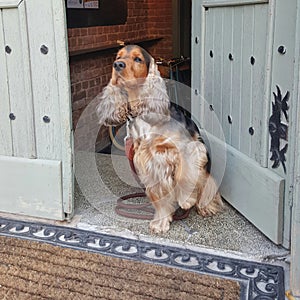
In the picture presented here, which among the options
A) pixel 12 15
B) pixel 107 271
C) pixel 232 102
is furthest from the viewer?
pixel 232 102

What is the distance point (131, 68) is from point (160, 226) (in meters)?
0.78

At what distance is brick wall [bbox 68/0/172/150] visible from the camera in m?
3.79

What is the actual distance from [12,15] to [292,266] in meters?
1.68

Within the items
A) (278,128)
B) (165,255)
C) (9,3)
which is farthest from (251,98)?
(9,3)

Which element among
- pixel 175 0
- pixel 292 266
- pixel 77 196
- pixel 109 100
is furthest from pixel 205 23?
pixel 175 0

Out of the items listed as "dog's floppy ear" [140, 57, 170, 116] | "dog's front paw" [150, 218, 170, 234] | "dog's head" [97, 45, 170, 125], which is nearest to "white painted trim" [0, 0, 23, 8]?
"dog's head" [97, 45, 170, 125]

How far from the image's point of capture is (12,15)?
7.31 ft

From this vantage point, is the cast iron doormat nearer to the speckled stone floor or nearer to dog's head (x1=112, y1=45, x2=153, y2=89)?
the speckled stone floor

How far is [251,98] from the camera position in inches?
87.2

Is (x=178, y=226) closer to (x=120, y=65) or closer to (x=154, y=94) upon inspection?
(x=154, y=94)

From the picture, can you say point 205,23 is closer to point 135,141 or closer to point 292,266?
point 135,141

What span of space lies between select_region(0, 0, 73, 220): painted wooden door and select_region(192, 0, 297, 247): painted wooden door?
85cm

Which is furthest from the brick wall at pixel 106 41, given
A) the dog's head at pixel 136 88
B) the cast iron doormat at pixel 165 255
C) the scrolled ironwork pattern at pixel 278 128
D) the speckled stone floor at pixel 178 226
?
the scrolled ironwork pattern at pixel 278 128

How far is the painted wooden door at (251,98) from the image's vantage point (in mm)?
1947
